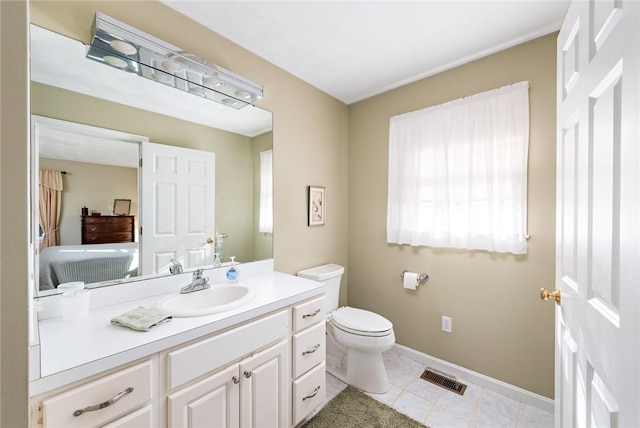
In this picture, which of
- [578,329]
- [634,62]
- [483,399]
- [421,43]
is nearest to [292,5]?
[421,43]

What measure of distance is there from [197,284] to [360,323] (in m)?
1.18

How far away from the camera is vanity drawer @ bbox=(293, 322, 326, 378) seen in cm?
144

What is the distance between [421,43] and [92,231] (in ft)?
7.51

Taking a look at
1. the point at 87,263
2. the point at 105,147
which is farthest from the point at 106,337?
the point at 105,147

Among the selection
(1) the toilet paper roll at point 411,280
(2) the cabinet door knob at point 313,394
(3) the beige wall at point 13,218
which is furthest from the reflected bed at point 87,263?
(1) the toilet paper roll at point 411,280

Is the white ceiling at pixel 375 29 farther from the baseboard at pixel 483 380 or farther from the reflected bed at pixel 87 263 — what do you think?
the baseboard at pixel 483 380

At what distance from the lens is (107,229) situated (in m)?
1.29

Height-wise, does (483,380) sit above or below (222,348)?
below

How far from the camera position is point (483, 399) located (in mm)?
1779

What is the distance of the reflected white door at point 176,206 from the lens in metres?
1.43

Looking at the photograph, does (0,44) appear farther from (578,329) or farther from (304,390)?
(304,390)

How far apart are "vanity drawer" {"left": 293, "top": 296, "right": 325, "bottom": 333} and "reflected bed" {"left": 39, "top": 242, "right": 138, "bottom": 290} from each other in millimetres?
895

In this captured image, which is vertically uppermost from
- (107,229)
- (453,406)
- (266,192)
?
(266,192)

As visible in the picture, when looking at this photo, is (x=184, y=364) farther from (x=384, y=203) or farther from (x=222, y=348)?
(x=384, y=203)
